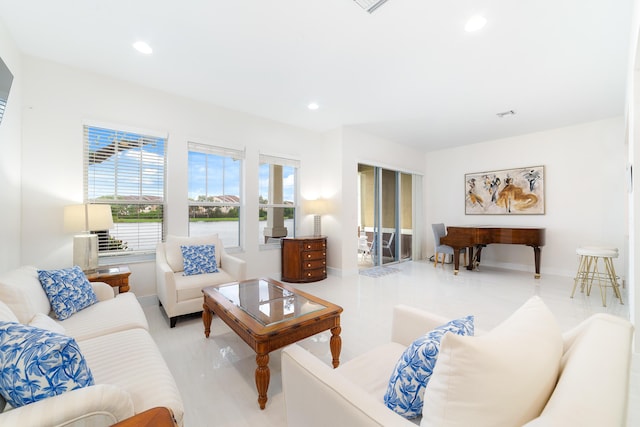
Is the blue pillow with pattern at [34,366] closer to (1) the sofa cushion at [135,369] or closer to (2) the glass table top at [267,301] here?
(1) the sofa cushion at [135,369]

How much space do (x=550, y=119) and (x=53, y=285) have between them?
6.76 metres

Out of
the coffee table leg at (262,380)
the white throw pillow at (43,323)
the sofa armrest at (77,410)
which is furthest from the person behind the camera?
the coffee table leg at (262,380)

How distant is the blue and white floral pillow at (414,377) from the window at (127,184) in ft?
11.8

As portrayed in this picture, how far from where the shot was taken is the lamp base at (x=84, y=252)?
263cm

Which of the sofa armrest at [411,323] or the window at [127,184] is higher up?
the window at [127,184]

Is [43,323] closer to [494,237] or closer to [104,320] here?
[104,320]

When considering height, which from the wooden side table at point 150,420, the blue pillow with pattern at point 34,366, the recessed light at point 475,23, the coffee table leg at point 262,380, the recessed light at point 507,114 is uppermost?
the recessed light at point 475,23

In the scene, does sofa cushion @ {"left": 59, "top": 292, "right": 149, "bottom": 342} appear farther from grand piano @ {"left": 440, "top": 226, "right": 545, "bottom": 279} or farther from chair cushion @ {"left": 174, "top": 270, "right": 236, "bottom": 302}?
grand piano @ {"left": 440, "top": 226, "right": 545, "bottom": 279}

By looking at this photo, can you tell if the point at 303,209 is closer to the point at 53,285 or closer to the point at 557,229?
the point at 53,285

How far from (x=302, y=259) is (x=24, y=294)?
10.7 feet

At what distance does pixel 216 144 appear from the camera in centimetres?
395

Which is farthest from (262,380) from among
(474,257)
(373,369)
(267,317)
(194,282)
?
(474,257)

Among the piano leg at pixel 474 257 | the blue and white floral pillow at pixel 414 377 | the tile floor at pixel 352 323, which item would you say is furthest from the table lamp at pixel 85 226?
the piano leg at pixel 474 257

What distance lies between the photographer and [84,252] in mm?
2643
